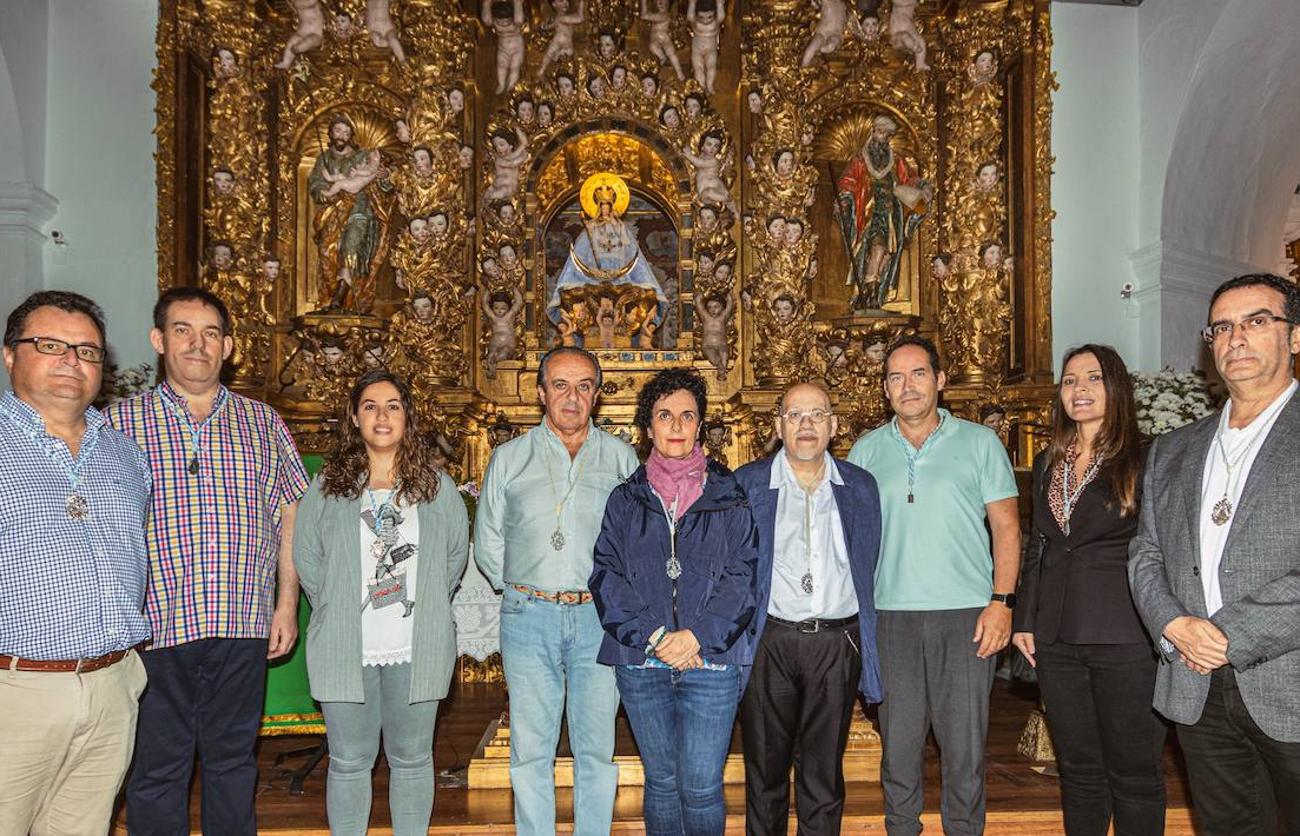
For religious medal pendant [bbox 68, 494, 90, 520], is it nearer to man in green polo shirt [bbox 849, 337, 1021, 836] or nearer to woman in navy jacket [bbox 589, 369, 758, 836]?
woman in navy jacket [bbox 589, 369, 758, 836]

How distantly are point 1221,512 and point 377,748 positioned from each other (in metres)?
2.45

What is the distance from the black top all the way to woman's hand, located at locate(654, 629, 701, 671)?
3.48ft

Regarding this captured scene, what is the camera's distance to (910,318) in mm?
7359

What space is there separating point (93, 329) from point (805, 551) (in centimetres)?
205

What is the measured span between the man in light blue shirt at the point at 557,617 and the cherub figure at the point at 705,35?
15.7 ft

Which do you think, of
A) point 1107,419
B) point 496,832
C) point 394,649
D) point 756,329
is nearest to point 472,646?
point 496,832

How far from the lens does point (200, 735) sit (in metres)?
2.90

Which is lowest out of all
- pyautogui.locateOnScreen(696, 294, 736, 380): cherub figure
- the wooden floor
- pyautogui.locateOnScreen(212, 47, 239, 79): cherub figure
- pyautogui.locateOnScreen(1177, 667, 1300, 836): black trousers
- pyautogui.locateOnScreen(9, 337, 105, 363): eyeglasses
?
the wooden floor

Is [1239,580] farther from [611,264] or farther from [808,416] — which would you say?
[611,264]

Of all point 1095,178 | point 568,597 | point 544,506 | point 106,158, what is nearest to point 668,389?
point 544,506

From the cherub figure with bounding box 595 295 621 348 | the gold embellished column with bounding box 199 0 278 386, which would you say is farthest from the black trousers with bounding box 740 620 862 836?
the gold embellished column with bounding box 199 0 278 386

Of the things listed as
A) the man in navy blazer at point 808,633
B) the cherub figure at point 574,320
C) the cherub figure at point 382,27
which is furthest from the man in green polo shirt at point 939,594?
the cherub figure at point 382,27

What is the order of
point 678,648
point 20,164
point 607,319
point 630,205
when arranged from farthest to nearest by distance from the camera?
point 630,205 → point 607,319 → point 20,164 → point 678,648

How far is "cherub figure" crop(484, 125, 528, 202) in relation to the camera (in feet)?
24.2
